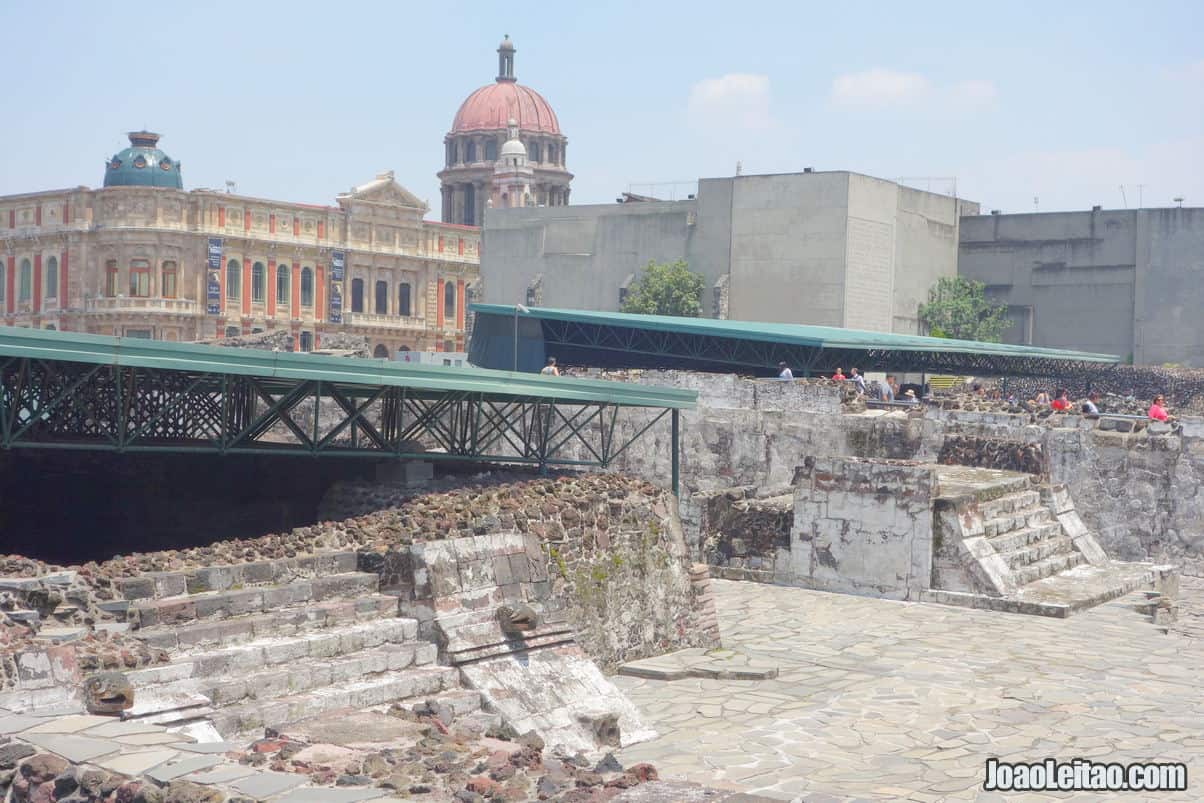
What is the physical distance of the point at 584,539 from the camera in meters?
14.1

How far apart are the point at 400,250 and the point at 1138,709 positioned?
5390 centimetres

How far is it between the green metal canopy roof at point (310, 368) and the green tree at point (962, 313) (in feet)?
98.6

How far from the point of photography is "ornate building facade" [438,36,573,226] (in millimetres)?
81688

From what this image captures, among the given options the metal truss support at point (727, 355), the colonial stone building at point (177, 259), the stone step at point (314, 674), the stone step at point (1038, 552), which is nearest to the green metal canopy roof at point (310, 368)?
the stone step at point (314, 674)

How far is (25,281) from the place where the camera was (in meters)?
55.9

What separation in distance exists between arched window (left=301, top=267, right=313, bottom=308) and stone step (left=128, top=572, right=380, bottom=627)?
4916cm

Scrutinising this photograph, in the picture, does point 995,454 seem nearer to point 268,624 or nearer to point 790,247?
point 268,624

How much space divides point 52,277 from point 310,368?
4608cm

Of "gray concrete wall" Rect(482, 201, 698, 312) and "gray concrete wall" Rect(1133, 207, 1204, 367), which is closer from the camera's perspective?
"gray concrete wall" Rect(1133, 207, 1204, 367)

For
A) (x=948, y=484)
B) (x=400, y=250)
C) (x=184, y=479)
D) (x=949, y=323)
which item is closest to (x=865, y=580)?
(x=948, y=484)

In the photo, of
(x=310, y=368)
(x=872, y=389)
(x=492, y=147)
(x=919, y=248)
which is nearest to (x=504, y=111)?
(x=492, y=147)

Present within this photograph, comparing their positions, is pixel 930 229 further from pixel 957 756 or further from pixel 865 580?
pixel 957 756

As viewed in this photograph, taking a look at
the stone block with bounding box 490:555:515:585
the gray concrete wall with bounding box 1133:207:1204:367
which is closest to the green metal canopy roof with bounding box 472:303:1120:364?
the gray concrete wall with bounding box 1133:207:1204:367

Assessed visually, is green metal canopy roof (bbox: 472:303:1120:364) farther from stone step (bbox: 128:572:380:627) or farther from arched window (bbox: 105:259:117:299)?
arched window (bbox: 105:259:117:299)
